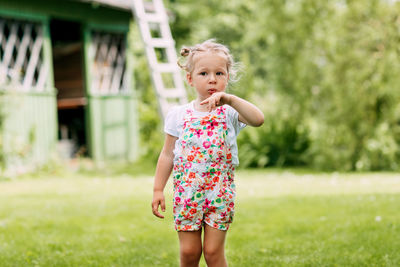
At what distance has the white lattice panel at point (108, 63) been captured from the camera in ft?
38.9

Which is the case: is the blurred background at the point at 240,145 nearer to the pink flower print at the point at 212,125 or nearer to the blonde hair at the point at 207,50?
the blonde hair at the point at 207,50

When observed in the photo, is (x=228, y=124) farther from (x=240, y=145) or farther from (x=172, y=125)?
(x=240, y=145)

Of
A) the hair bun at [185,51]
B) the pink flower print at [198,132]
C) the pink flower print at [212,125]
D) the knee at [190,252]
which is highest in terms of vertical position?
the hair bun at [185,51]

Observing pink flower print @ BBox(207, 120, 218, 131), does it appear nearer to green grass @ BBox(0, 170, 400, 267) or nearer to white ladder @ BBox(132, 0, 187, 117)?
green grass @ BBox(0, 170, 400, 267)

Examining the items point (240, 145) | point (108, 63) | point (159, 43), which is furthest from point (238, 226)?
point (108, 63)

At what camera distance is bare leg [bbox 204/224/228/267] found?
270 centimetres

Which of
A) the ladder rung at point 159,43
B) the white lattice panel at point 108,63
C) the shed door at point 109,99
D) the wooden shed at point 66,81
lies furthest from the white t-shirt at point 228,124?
the white lattice panel at point 108,63

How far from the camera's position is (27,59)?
34.6ft

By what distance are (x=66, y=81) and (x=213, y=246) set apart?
11.1 metres

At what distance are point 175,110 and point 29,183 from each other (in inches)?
243

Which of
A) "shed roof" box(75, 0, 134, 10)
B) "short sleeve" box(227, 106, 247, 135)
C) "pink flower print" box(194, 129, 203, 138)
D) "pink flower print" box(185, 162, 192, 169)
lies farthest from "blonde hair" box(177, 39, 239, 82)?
"shed roof" box(75, 0, 134, 10)

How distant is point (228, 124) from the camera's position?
2799 millimetres

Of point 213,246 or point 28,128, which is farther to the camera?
point 28,128

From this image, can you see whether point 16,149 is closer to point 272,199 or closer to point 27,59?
point 27,59
